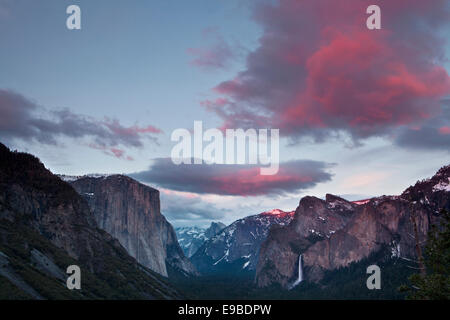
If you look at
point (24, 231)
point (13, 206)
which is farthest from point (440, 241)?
point (13, 206)

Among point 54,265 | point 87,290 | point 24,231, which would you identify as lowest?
point 87,290

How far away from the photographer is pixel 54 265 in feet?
525
